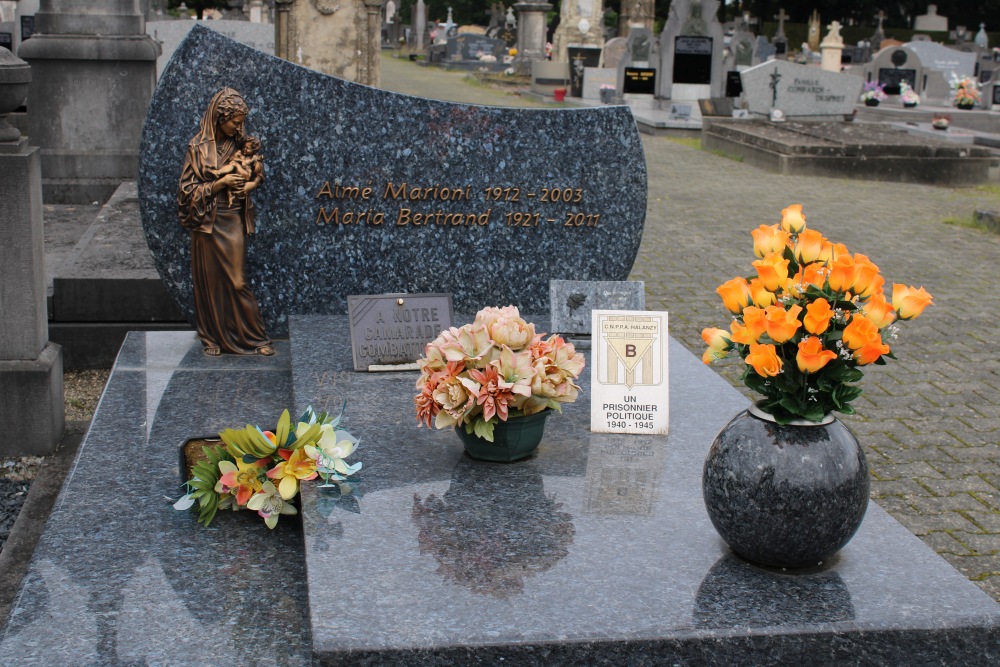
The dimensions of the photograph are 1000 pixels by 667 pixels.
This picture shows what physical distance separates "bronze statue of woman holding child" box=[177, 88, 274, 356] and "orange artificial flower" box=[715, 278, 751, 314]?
280 cm

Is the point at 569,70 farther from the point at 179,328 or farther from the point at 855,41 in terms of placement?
the point at 855,41

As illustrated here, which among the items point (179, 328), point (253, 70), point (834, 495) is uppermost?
point (253, 70)

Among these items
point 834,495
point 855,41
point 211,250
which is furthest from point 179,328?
point 855,41

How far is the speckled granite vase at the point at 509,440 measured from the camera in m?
3.72

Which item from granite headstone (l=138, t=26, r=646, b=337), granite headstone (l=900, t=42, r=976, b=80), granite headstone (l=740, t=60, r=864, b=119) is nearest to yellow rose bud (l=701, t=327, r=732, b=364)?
granite headstone (l=138, t=26, r=646, b=337)

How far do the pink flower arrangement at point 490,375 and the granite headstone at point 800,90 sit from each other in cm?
1614

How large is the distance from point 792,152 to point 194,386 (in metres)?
12.0

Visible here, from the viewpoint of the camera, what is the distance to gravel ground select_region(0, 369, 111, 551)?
15.5 feet

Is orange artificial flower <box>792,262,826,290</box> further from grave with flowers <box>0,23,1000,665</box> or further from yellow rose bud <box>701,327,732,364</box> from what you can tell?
grave with flowers <box>0,23,1000,665</box>

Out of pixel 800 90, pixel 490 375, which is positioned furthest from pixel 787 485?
pixel 800 90

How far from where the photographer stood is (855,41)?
171ft

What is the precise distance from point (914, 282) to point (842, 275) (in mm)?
6729

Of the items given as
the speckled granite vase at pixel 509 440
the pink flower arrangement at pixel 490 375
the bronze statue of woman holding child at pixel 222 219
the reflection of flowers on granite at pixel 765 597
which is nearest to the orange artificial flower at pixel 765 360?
the reflection of flowers on granite at pixel 765 597

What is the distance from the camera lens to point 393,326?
4812 mm
